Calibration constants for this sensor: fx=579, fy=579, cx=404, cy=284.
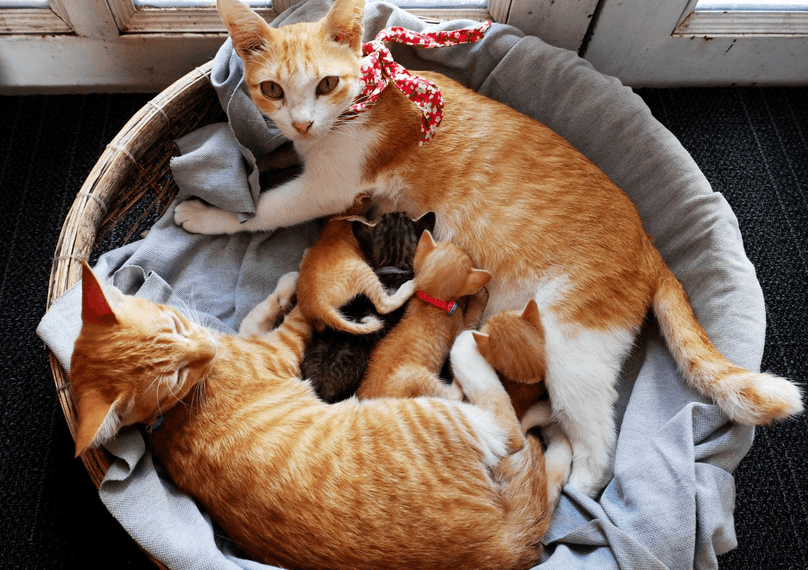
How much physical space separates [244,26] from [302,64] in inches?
6.9

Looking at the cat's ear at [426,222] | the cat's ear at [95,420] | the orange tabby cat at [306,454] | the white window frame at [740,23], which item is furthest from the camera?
the white window frame at [740,23]

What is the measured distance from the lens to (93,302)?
3.80 ft

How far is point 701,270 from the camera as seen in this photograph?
1.54 metres

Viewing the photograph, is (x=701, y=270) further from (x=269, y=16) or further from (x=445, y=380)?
(x=269, y=16)

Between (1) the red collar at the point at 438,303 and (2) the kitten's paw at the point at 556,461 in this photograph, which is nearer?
(2) the kitten's paw at the point at 556,461

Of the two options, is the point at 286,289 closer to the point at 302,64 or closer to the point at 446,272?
the point at 446,272

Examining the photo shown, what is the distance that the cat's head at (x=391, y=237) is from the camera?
1.57 metres

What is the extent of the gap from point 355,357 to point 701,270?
943 mm

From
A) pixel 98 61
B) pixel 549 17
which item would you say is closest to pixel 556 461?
pixel 549 17

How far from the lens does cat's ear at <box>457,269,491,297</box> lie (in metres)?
1.47

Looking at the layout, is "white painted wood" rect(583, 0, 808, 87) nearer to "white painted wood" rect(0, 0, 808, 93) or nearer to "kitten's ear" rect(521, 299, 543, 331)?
"white painted wood" rect(0, 0, 808, 93)

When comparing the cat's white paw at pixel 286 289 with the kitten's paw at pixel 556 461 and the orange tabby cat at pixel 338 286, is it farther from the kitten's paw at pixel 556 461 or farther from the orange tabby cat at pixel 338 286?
the kitten's paw at pixel 556 461

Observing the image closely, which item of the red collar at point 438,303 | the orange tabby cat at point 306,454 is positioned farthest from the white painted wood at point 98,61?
the red collar at point 438,303

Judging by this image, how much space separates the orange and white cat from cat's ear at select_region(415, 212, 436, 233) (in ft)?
0.09
